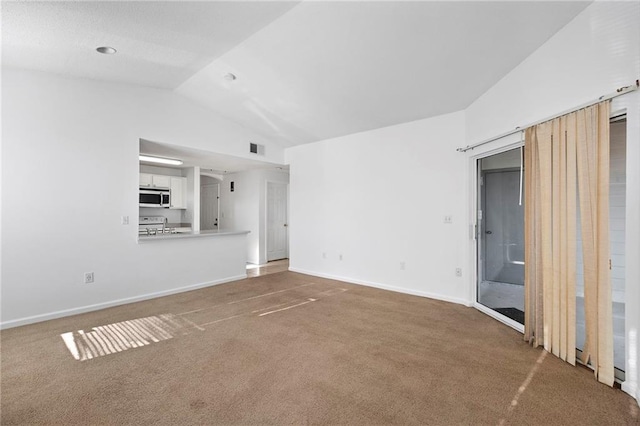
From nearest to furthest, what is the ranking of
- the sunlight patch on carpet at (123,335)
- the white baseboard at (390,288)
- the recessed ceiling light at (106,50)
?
the sunlight patch on carpet at (123,335)
the recessed ceiling light at (106,50)
the white baseboard at (390,288)

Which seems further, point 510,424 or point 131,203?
point 131,203

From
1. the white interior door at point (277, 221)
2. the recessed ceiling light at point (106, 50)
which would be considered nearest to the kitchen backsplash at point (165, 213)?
the white interior door at point (277, 221)

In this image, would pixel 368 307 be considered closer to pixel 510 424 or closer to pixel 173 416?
pixel 510 424

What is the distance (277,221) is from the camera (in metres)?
7.89

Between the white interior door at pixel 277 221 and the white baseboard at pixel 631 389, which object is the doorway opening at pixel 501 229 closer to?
the white baseboard at pixel 631 389

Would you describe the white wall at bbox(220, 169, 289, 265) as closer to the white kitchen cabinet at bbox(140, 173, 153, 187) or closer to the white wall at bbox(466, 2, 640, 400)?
the white kitchen cabinet at bbox(140, 173, 153, 187)

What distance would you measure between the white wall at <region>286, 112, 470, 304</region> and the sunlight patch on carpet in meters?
2.99

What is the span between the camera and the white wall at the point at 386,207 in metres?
4.21

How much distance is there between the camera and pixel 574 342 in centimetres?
241

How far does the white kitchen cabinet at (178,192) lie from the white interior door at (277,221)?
202 cm

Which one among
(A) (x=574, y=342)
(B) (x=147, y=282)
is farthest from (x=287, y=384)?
(B) (x=147, y=282)

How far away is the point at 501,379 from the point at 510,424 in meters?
0.53

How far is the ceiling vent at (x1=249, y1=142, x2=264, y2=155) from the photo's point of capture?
5734 mm

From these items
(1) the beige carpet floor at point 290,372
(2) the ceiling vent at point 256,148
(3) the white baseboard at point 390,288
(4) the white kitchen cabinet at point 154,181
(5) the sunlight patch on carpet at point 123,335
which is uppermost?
(2) the ceiling vent at point 256,148
